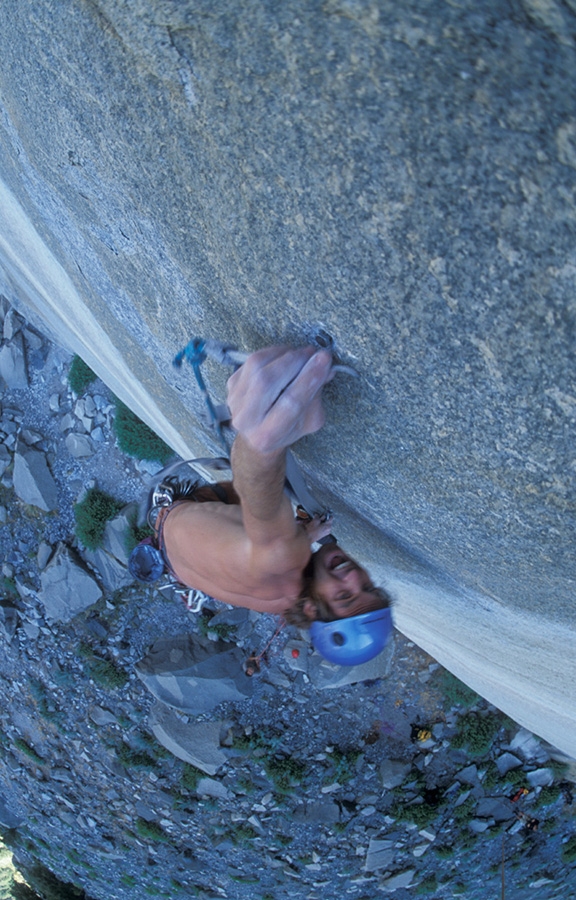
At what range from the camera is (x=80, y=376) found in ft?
15.8

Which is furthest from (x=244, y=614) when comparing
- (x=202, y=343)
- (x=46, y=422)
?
(x=202, y=343)

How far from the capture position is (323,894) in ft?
16.7

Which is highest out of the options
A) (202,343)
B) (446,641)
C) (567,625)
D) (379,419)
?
(202,343)

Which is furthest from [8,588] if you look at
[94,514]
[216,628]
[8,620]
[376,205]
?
[376,205]

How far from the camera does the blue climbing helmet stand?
5.19ft

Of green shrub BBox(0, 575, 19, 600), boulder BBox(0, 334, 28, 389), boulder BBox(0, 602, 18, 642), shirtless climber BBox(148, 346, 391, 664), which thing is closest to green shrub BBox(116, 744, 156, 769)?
boulder BBox(0, 602, 18, 642)

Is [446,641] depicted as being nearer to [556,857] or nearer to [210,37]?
[210,37]

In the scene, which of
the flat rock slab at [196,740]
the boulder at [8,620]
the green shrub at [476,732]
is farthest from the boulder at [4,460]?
the green shrub at [476,732]

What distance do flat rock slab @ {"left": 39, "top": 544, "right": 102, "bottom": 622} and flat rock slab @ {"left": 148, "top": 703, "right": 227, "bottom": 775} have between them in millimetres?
1116

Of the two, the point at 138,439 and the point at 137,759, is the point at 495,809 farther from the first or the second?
the point at 138,439

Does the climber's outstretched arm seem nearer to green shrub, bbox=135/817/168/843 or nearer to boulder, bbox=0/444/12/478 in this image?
boulder, bbox=0/444/12/478

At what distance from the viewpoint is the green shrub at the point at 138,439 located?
4.70m

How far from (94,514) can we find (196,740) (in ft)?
6.70

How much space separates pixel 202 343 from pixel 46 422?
4040 millimetres
